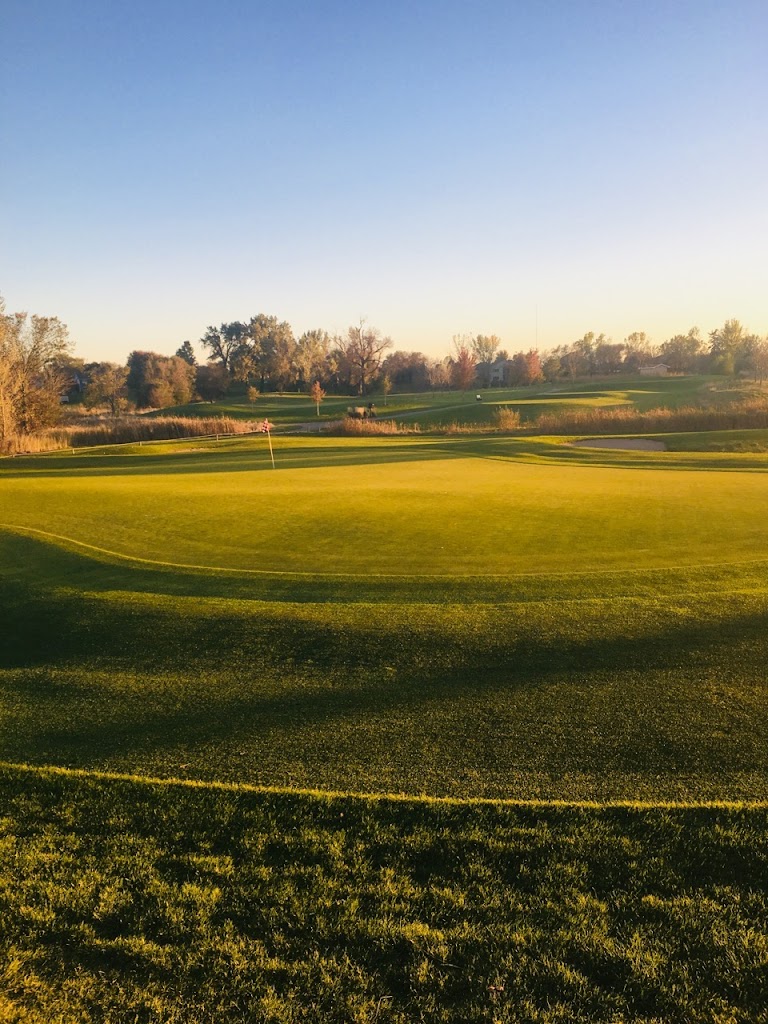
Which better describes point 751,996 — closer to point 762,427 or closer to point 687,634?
point 687,634

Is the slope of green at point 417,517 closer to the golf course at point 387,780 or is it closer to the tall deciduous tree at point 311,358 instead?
the golf course at point 387,780

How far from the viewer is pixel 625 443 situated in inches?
1416

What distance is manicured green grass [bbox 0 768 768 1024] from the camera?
10.7ft

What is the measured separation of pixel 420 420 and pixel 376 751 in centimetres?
5506

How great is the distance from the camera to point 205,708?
628 centimetres

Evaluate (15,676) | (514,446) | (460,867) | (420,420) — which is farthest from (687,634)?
(420,420)

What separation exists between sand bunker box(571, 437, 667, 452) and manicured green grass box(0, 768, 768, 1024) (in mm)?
31566

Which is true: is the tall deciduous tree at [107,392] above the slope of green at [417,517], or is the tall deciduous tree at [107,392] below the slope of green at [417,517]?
above

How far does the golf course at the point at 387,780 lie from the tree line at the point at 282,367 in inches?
1984

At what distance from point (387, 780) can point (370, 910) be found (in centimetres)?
124

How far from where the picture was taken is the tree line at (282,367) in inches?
2168

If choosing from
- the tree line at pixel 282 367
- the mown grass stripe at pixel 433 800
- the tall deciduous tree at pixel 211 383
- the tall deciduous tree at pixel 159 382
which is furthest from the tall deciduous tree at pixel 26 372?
the mown grass stripe at pixel 433 800

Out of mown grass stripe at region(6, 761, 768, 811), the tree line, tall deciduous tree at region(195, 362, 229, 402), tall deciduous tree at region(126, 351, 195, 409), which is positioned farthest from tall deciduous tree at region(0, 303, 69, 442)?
mown grass stripe at region(6, 761, 768, 811)

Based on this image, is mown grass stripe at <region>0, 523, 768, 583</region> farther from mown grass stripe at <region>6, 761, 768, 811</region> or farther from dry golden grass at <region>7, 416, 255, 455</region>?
dry golden grass at <region>7, 416, 255, 455</region>
